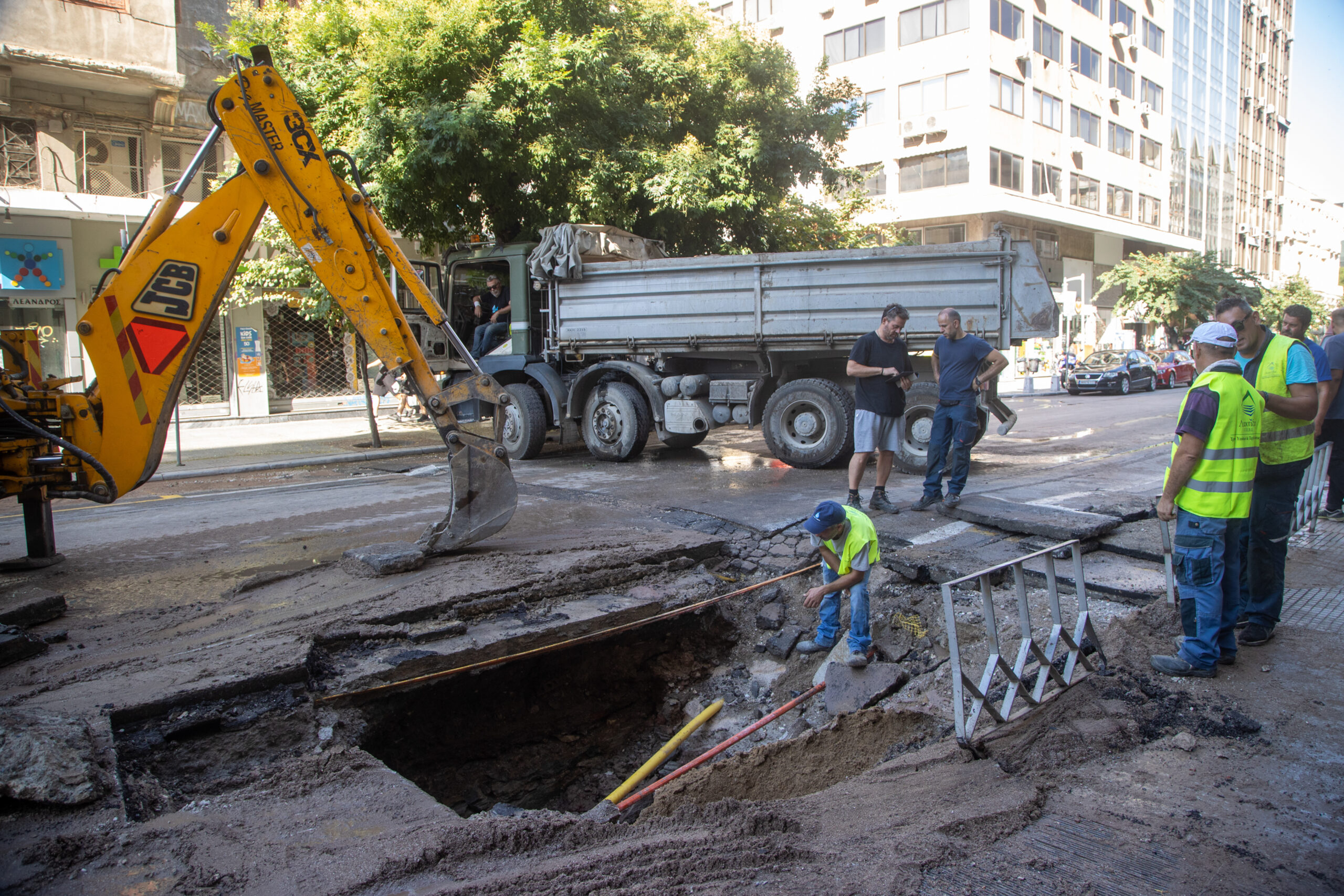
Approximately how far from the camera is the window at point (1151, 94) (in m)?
40.9

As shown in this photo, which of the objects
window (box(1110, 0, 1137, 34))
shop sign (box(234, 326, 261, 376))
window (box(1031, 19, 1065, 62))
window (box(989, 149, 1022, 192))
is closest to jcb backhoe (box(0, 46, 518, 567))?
shop sign (box(234, 326, 261, 376))

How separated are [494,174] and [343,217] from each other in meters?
8.25

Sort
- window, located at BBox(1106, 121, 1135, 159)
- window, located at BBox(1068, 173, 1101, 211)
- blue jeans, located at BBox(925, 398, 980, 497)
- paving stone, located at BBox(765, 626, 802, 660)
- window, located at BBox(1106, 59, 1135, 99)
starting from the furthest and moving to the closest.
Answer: window, located at BBox(1106, 121, 1135, 159), window, located at BBox(1106, 59, 1135, 99), window, located at BBox(1068, 173, 1101, 211), blue jeans, located at BBox(925, 398, 980, 497), paving stone, located at BBox(765, 626, 802, 660)

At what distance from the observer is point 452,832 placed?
2789 millimetres

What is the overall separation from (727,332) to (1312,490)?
5.81 m

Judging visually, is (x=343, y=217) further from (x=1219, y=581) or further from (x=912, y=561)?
(x=1219, y=581)

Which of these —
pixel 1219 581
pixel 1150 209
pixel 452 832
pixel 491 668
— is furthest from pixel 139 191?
pixel 1150 209

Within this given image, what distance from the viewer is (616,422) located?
1076 centimetres

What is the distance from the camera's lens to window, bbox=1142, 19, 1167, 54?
4081 cm

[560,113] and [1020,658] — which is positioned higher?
[560,113]

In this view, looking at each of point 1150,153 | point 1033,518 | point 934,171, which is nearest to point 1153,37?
point 1150,153

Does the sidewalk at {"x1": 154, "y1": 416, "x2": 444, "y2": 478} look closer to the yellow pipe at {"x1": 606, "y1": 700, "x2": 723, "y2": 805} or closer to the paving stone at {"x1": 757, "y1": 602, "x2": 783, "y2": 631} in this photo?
the paving stone at {"x1": 757, "y1": 602, "x2": 783, "y2": 631}

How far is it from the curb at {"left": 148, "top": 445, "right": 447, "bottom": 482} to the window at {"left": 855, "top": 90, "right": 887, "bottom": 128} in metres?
25.9

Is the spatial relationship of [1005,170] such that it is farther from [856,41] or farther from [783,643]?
[783,643]
